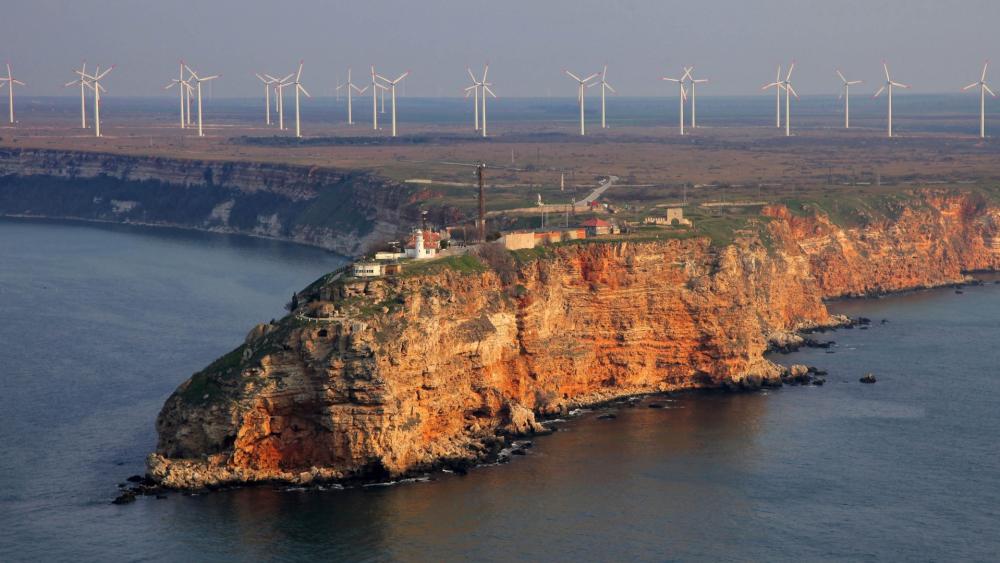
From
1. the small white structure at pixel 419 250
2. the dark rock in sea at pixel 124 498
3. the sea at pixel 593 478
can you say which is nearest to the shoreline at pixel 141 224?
the sea at pixel 593 478

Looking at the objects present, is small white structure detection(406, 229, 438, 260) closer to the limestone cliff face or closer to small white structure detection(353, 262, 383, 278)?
the limestone cliff face

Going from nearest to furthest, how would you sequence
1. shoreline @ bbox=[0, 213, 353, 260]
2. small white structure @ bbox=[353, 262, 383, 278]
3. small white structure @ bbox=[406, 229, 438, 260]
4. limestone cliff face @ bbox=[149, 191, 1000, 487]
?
limestone cliff face @ bbox=[149, 191, 1000, 487] < small white structure @ bbox=[353, 262, 383, 278] < small white structure @ bbox=[406, 229, 438, 260] < shoreline @ bbox=[0, 213, 353, 260]

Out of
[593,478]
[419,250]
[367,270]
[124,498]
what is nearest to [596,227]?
[419,250]

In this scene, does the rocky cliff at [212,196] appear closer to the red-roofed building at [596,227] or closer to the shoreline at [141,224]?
the shoreline at [141,224]

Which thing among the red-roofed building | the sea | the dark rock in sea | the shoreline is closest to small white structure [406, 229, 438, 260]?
the sea

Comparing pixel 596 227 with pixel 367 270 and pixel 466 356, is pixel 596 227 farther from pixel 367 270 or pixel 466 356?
pixel 367 270
